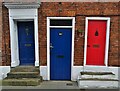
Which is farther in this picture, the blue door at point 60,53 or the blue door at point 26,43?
the blue door at point 26,43

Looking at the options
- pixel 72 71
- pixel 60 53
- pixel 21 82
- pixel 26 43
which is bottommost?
pixel 21 82

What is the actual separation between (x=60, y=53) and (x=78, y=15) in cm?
169

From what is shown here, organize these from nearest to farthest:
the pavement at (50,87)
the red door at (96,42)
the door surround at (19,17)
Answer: the pavement at (50,87), the door surround at (19,17), the red door at (96,42)

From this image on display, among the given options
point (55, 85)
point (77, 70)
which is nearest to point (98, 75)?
point (77, 70)

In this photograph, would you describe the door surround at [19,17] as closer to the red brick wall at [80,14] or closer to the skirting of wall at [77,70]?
the red brick wall at [80,14]

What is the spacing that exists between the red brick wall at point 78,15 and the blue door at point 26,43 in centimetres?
56

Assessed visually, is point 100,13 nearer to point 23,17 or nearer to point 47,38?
point 47,38

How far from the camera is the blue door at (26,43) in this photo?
7.55m

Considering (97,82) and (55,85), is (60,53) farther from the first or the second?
(97,82)

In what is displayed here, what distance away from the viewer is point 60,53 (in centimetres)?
732

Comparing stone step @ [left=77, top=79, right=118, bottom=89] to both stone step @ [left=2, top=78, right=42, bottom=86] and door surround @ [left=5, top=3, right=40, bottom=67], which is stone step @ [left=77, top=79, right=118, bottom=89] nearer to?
stone step @ [left=2, top=78, right=42, bottom=86]

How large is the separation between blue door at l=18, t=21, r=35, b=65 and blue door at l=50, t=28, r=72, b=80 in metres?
0.91

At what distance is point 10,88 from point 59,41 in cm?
260

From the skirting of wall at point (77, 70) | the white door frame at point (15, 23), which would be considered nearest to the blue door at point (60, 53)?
Result: the skirting of wall at point (77, 70)
